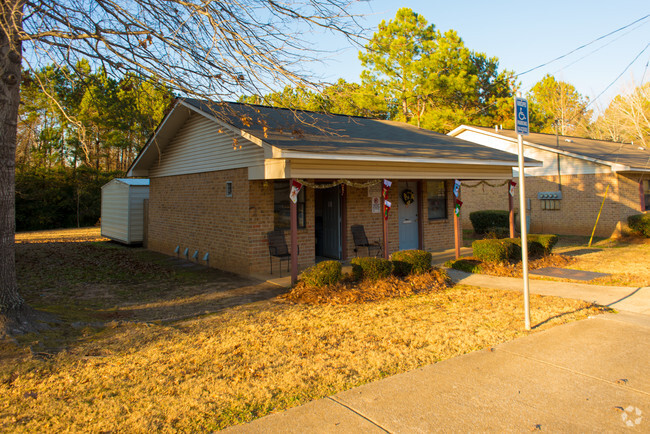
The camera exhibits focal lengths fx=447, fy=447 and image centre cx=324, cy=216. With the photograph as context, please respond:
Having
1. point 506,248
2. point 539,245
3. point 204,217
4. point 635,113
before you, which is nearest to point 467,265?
point 506,248

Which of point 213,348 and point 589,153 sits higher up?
point 589,153

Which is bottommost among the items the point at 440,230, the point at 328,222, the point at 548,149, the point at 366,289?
the point at 366,289

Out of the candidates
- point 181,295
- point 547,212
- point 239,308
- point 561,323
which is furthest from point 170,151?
point 547,212

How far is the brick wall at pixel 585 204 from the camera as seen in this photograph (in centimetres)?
1791

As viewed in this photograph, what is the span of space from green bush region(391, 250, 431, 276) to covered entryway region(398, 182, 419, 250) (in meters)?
4.03

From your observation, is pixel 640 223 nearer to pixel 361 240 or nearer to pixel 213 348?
pixel 361 240

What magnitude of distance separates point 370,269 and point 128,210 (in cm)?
1190

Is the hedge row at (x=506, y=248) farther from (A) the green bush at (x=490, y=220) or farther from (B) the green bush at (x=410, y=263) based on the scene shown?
(A) the green bush at (x=490, y=220)

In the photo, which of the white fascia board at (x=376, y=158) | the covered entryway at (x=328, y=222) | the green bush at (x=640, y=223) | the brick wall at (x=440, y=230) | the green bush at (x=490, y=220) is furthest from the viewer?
the green bush at (x=490, y=220)

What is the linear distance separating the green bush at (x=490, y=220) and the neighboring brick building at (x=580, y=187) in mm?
1348

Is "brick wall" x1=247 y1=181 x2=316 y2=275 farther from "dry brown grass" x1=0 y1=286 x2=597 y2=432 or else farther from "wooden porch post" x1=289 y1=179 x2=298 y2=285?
"dry brown grass" x1=0 y1=286 x2=597 y2=432

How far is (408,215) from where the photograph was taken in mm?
13547

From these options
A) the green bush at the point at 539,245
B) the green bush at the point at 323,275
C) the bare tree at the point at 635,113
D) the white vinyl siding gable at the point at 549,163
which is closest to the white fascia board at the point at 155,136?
the green bush at the point at 323,275

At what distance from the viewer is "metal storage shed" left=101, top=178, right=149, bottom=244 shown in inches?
669
